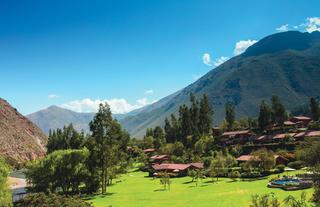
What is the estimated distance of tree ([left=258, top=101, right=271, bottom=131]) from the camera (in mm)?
128562

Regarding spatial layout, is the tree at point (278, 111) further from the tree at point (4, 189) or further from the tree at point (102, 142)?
the tree at point (4, 189)

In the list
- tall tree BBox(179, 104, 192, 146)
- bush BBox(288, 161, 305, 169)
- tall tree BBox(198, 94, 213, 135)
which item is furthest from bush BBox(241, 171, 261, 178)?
tall tree BBox(198, 94, 213, 135)

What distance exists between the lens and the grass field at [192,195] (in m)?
55.4

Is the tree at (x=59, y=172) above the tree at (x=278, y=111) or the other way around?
the other way around

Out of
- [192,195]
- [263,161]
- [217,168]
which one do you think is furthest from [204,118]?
[192,195]

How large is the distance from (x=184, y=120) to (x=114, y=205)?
277 feet

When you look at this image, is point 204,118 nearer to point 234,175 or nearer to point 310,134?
point 310,134

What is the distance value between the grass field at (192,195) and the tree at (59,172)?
961 centimetres

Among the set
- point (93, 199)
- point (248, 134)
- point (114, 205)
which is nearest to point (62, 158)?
point (93, 199)

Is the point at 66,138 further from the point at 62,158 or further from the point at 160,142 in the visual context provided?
the point at 62,158

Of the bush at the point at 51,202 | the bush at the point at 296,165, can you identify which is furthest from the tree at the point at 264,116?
the bush at the point at 51,202

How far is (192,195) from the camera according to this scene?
212 feet

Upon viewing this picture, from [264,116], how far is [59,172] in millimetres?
76173

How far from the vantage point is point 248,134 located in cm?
13012
